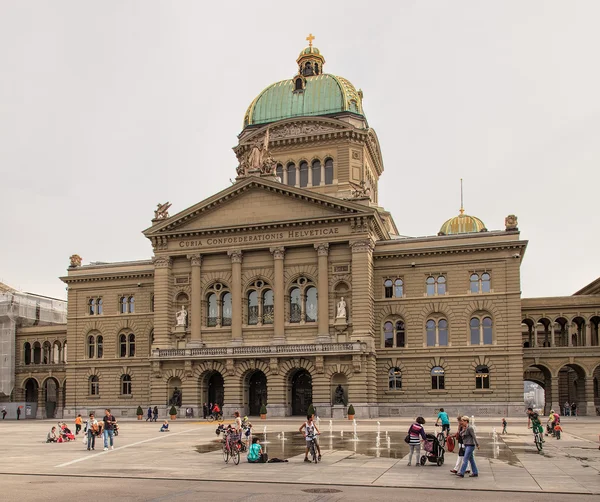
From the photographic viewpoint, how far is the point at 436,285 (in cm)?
7244

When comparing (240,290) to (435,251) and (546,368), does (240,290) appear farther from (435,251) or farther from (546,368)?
(546,368)

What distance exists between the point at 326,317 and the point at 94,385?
27592 millimetres

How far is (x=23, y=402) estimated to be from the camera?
293 ft

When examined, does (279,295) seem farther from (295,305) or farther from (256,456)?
(256,456)

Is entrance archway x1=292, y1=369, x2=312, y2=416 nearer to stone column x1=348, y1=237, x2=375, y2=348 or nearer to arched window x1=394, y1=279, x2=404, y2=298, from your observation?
stone column x1=348, y1=237, x2=375, y2=348

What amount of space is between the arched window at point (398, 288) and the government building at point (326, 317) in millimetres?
104

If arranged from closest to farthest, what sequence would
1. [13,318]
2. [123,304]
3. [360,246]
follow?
[360,246] → [123,304] → [13,318]

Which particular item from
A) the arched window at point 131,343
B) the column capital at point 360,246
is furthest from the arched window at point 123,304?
the column capital at point 360,246

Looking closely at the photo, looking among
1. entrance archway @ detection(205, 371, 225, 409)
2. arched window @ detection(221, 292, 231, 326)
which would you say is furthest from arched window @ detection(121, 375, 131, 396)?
arched window @ detection(221, 292, 231, 326)

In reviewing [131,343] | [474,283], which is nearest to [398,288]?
[474,283]

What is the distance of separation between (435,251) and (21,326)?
2074 inches

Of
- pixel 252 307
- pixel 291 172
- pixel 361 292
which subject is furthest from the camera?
pixel 291 172

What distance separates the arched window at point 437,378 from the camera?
71375mm

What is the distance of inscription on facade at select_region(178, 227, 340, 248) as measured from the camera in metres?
71.8
